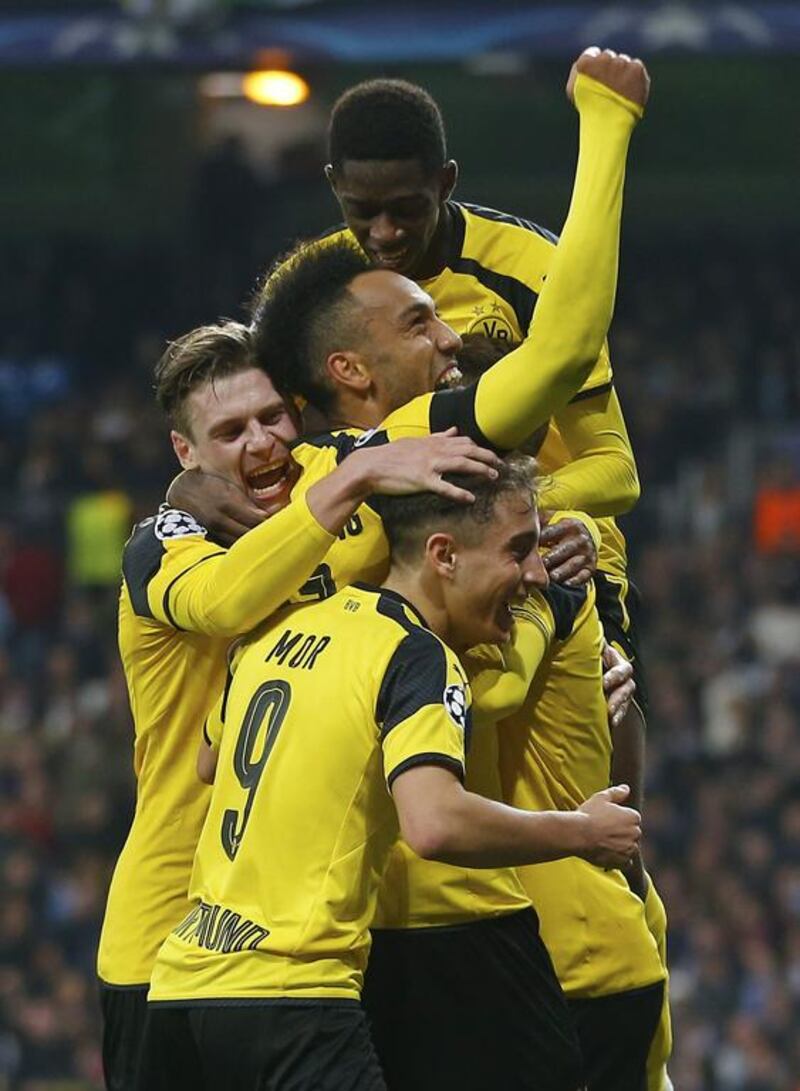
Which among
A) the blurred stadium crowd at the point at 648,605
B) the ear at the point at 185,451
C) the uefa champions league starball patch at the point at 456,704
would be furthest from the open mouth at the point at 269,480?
the blurred stadium crowd at the point at 648,605

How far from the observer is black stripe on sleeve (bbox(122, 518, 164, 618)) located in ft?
14.9

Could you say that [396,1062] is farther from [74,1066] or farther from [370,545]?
[74,1066]

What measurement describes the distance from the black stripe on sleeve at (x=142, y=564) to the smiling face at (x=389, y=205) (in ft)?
2.38

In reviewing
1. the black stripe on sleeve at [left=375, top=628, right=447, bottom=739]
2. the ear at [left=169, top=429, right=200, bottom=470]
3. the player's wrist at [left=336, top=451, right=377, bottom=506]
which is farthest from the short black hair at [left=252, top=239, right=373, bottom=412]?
the black stripe on sleeve at [left=375, top=628, right=447, bottom=739]

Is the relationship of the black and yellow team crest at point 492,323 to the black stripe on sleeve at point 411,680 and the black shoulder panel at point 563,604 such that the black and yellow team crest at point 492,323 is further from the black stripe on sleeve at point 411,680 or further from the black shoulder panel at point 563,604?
the black stripe on sleeve at point 411,680

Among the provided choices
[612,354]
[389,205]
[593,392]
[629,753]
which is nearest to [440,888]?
[629,753]

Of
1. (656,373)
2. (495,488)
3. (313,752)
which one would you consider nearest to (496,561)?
(495,488)

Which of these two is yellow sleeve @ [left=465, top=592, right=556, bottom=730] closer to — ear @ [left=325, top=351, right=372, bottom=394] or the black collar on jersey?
the black collar on jersey

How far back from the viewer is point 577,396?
195 inches

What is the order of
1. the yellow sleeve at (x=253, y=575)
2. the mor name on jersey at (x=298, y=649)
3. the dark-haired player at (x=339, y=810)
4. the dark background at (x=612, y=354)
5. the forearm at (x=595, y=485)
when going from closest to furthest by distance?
the dark-haired player at (x=339, y=810) → the mor name on jersey at (x=298, y=649) → the yellow sleeve at (x=253, y=575) → the forearm at (x=595, y=485) → the dark background at (x=612, y=354)

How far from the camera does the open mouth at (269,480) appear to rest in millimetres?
4652

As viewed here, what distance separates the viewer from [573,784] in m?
4.62

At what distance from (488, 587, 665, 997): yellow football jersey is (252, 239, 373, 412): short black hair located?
2.08ft

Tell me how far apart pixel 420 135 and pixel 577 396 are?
65 centimetres
